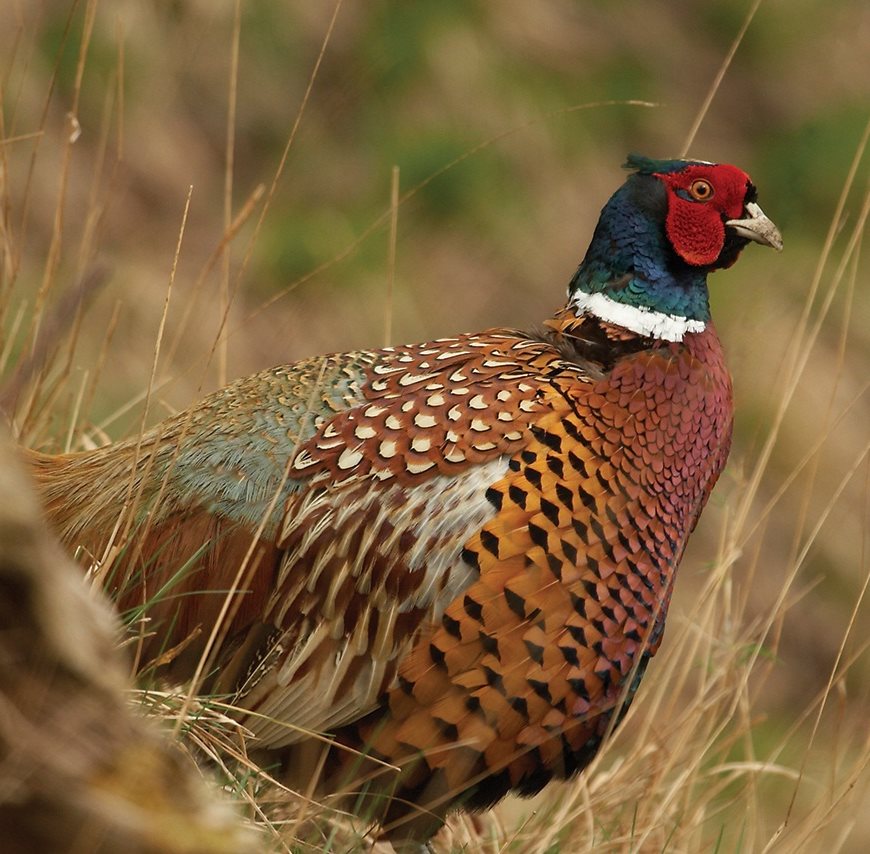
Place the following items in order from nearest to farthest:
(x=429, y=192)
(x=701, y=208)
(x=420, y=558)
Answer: (x=420, y=558)
(x=701, y=208)
(x=429, y=192)

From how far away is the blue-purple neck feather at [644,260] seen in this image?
123 inches

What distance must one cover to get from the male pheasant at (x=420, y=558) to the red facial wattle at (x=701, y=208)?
1.26ft

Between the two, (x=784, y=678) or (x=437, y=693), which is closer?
(x=437, y=693)

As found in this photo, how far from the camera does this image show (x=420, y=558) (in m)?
2.78

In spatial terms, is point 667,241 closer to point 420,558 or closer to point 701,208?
point 701,208

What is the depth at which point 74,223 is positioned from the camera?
7.05 meters

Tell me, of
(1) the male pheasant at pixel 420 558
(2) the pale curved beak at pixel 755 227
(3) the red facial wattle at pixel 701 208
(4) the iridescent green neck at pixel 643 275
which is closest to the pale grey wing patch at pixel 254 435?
(1) the male pheasant at pixel 420 558

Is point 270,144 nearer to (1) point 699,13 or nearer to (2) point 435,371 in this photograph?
(1) point 699,13

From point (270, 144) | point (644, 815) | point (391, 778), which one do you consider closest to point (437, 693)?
point (391, 778)

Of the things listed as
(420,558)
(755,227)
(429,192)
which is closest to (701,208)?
(755,227)

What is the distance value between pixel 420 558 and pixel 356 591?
0.54 ft

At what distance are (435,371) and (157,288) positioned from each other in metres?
4.11

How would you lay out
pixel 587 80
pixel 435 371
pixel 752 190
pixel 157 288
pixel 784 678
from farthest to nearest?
pixel 587 80, pixel 784 678, pixel 157 288, pixel 752 190, pixel 435 371

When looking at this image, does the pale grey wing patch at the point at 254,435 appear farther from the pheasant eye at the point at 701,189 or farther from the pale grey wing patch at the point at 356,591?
the pheasant eye at the point at 701,189
